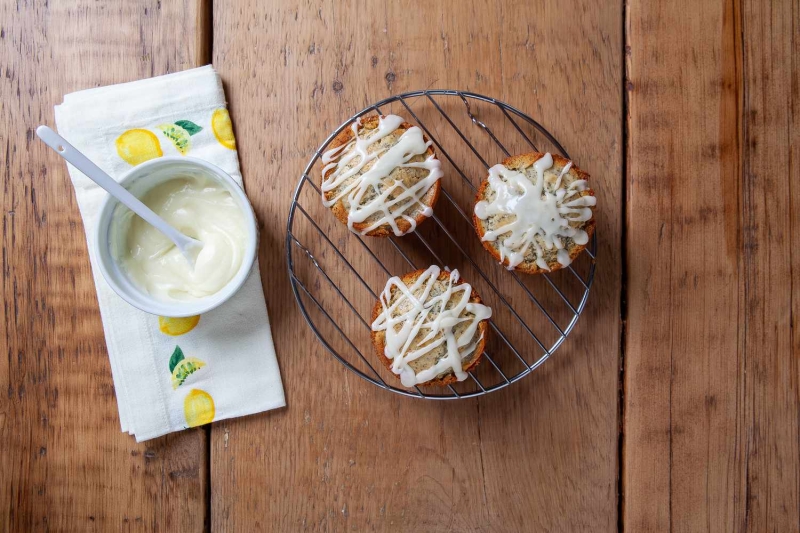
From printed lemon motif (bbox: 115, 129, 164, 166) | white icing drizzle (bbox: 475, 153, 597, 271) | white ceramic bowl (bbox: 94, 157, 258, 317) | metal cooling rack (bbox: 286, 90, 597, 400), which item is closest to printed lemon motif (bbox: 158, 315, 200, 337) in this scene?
white ceramic bowl (bbox: 94, 157, 258, 317)

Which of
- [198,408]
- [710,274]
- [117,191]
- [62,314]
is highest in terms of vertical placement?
[117,191]

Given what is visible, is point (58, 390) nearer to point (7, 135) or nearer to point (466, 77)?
point (7, 135)

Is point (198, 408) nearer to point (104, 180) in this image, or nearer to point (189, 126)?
point (104, 180)

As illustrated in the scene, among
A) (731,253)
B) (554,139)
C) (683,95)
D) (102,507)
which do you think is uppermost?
(683,95)

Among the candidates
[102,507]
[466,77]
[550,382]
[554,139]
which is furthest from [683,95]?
[102,507]

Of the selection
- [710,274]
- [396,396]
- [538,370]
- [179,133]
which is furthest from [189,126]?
[710,274]

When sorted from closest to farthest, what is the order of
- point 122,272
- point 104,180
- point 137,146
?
point 104,180 < point 122,272 < point 137,146

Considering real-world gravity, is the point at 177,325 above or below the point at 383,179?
below

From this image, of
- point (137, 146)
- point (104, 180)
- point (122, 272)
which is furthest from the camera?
point (137, 146)
